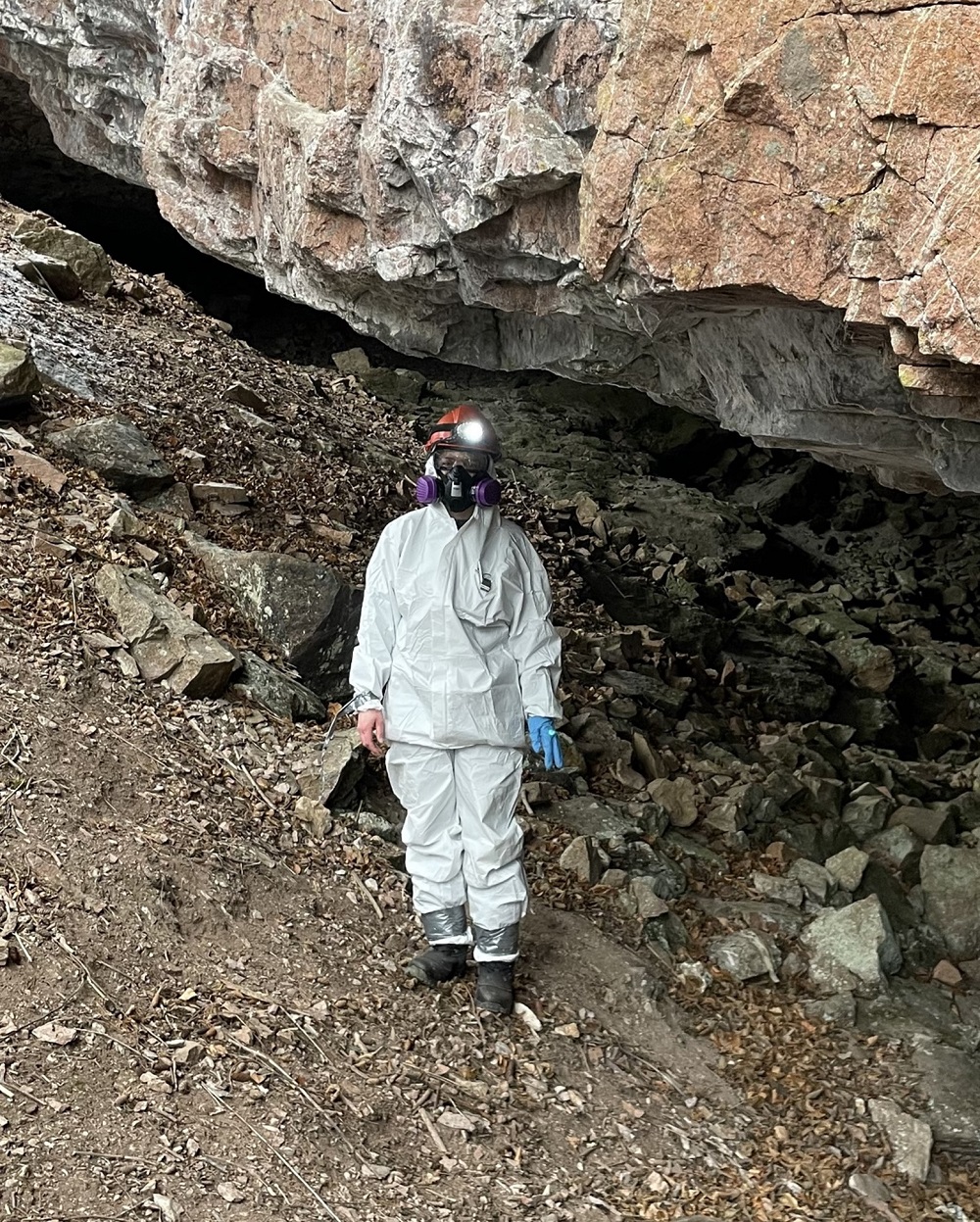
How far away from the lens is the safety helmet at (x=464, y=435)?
379 centimetres

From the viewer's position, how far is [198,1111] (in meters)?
3.12

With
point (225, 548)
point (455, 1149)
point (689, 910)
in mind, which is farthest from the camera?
point (225, 548)

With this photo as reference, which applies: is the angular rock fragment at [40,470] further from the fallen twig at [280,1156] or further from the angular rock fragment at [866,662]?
the angular rock fragment at [866,662]

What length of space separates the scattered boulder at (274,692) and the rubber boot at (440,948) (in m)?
1.48

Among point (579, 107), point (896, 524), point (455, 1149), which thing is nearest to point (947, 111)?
point (579, 107)

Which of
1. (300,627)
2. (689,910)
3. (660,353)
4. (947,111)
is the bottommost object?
(689,910)

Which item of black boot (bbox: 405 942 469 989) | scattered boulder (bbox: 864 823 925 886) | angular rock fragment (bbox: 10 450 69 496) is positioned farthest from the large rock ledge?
black boot (bbox: 405 942 469 989)

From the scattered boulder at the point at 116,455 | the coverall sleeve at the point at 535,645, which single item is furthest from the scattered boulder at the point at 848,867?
the scattered boulder at the point at 116,455

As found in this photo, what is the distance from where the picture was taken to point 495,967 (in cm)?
390

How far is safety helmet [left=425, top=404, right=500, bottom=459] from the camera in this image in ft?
12.4

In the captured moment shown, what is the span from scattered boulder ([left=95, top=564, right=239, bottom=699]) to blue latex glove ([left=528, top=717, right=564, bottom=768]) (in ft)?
5.81

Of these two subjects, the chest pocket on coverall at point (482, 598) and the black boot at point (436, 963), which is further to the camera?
the black boot at point (436, 963)

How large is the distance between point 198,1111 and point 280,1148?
0.24 meters

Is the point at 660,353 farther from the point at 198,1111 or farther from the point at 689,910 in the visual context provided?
the point at 198,1111
